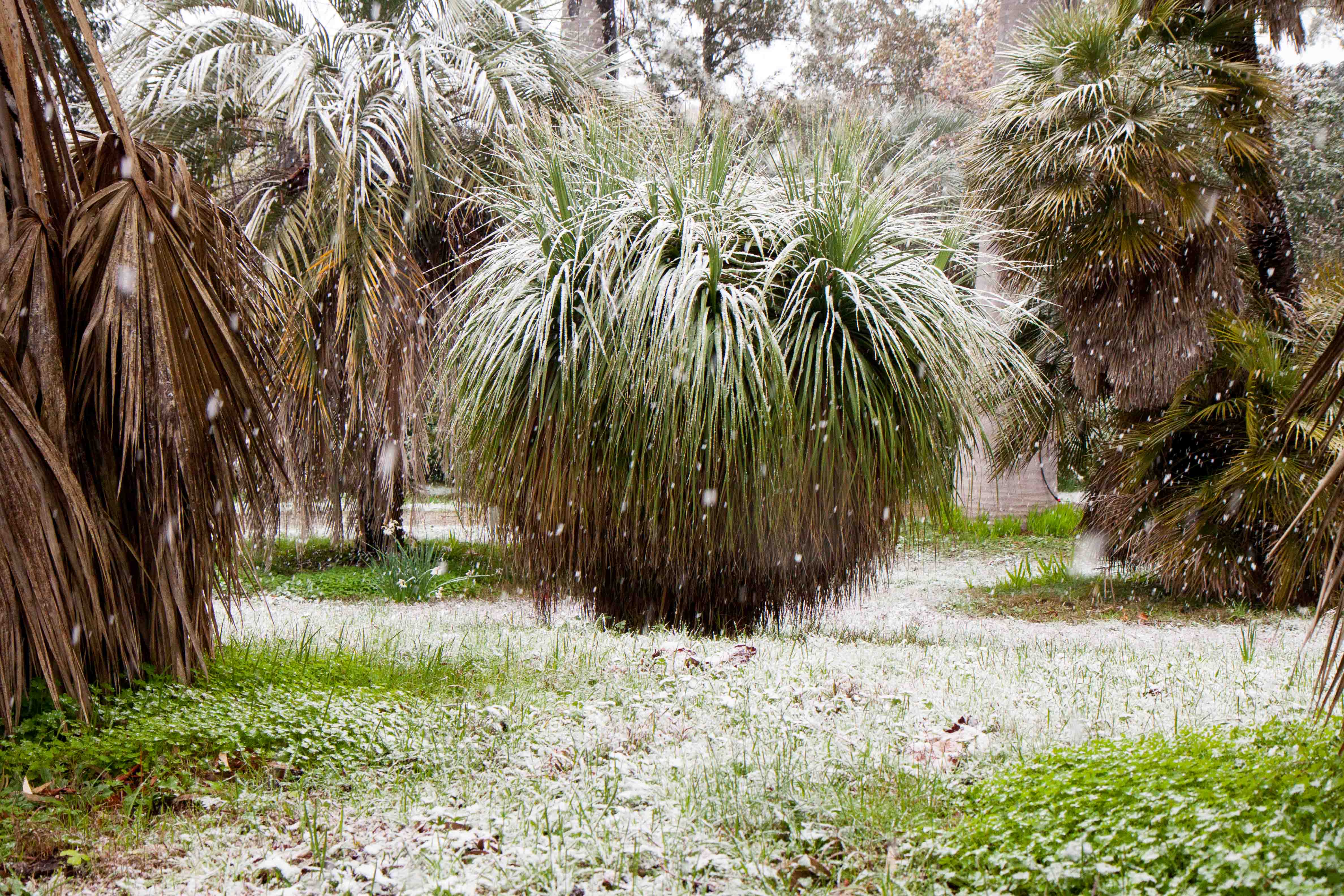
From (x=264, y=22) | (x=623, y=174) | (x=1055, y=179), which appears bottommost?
(x=623, y=174)

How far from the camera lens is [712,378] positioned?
5195 mm

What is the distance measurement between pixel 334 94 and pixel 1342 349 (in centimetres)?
871

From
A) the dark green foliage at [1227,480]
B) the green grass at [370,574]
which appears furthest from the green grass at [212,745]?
the dark green foliage at [1227,480]

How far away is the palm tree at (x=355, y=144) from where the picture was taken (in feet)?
28.7

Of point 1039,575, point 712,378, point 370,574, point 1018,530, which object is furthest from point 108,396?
point 1018,530

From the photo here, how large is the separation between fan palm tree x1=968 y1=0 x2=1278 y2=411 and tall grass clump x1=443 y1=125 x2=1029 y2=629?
3046 millimetres

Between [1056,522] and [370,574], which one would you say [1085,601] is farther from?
[370,574]

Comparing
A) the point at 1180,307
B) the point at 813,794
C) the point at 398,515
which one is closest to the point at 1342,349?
the point at 813,794

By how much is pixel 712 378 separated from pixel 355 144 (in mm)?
4961

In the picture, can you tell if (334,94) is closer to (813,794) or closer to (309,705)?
(309,705)

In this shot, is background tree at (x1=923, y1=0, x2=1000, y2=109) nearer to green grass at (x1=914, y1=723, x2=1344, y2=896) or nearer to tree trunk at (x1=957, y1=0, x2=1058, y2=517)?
tree trunk at (x1=957, y1=0, x2=1058, y2=517)

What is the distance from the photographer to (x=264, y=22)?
952cm

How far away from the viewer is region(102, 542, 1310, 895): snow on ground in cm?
250

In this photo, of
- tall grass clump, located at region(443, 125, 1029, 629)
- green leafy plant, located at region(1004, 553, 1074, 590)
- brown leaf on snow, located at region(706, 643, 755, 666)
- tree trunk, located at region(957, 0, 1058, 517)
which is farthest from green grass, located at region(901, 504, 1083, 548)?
brown leaf on snow, located at region(706, 643, 755, 666)
